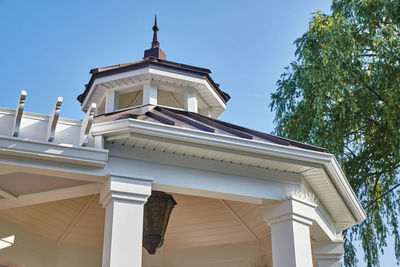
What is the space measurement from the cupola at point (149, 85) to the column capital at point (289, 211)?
2.84 m

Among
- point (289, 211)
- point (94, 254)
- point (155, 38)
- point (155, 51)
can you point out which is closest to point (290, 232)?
point (289, 211)

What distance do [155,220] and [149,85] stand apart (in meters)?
2.52

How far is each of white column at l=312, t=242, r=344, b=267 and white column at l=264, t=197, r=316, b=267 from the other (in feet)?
5.45

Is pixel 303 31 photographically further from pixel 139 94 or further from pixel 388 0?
pixel 139 94

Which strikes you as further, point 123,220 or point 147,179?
point 147,179

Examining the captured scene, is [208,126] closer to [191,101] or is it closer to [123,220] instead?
[123,220]

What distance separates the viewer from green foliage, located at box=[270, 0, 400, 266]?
1150 centimetres

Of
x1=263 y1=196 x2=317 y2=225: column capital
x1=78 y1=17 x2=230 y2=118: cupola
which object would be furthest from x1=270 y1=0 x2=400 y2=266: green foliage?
x1=263 y1=196 x2=317 y2=225: column capital

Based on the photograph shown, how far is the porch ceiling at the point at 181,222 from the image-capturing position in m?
7.48

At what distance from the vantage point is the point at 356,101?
11.9m

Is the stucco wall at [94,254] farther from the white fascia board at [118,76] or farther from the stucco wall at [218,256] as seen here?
the white fascia board at [118,76]

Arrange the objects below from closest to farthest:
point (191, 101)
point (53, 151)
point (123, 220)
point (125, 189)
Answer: point (53, 151) < point (123, 220) < point (125, 189) < point (191, 101)

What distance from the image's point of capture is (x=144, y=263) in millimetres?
8609

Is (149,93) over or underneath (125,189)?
over
